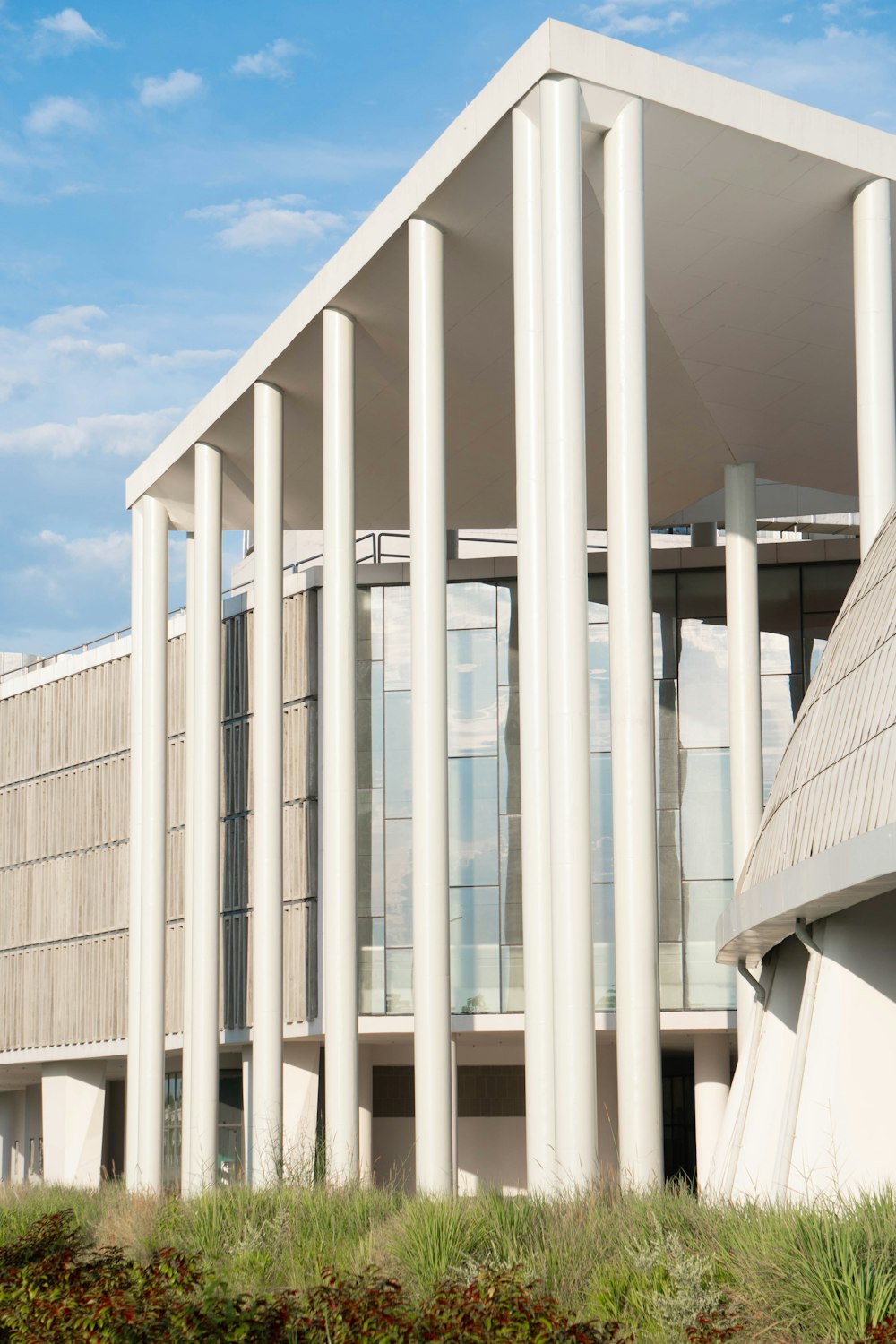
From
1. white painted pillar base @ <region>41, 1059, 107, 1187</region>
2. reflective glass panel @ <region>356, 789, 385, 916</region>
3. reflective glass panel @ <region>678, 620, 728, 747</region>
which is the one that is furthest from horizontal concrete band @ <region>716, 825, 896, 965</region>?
white painted pillar base @ <region>41, 1059, 107, 1187</region>

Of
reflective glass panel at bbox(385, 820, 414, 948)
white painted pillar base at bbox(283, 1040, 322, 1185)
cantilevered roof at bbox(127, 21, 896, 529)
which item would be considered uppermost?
cantilevered roof at bbox(127, 21, 896, 529)

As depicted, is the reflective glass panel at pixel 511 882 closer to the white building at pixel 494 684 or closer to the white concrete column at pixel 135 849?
the white building at pixel 494 684

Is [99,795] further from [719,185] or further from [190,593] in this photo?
[719,185]

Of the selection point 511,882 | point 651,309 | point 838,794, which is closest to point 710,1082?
point 511,882

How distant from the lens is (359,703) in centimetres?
3544

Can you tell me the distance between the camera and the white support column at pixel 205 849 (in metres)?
28.8

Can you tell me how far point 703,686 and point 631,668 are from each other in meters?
14.7

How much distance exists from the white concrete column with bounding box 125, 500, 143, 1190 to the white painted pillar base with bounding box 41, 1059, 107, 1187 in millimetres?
10566

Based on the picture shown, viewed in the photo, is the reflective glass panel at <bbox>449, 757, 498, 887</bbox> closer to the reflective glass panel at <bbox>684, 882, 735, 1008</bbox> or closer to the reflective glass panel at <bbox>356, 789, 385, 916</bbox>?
the reflective glass panel at <bbox>356, 789, 385, 916</bbox>

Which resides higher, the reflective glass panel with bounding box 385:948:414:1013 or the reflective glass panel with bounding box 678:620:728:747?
the reflective glass panel with bounding box 678:620:728:747

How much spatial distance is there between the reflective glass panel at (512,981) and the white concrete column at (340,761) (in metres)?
9.36

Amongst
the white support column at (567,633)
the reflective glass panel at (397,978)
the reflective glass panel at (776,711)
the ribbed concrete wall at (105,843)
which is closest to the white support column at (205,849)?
the reflective glass panel at (397,978)

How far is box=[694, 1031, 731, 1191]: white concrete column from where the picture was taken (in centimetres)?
3431

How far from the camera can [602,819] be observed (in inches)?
1316
